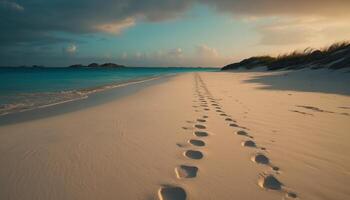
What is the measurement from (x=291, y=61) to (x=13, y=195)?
78.7 feet

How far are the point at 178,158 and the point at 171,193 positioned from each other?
550mm

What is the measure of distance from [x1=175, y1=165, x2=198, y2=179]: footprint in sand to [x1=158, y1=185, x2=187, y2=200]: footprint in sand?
0.16 meters

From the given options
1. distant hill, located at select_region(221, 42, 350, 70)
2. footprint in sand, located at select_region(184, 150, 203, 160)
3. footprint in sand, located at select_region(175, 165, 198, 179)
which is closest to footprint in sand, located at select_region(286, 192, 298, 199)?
footprint in sand, located at select_region(175, 165, 198, 179)

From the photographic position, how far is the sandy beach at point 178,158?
1.45 metres

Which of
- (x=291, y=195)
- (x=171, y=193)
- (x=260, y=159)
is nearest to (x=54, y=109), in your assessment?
(x=171, y=193)

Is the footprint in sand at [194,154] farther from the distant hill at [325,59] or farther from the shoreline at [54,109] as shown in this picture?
the distant hill at [325,59]

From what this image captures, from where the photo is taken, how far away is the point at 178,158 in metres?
1.98

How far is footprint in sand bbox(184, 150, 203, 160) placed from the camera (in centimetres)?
202

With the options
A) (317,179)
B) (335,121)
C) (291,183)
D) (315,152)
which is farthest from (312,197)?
(335,121)

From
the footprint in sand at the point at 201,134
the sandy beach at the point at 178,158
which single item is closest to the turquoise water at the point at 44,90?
the sandy beach at the point at 178,158

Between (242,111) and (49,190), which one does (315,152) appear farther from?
(49,190)

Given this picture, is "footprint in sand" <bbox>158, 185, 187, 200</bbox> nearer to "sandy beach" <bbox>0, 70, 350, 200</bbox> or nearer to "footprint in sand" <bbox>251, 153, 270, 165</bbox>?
"sandy beach" <bbox>0, 70, 350, 200</bbox>

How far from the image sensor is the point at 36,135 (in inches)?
107

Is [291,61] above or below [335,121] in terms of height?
above
